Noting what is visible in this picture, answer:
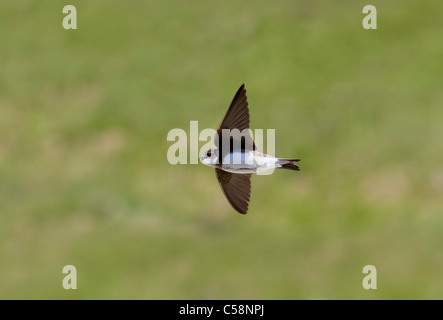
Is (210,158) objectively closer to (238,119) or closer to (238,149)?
(238,149)

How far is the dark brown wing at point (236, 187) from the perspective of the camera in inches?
338

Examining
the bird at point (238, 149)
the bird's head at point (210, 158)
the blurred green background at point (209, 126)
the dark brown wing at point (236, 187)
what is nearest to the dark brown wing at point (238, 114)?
the bird at point (238, 149)

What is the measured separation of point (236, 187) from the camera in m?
8.81

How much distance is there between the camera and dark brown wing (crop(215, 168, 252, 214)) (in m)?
8.58

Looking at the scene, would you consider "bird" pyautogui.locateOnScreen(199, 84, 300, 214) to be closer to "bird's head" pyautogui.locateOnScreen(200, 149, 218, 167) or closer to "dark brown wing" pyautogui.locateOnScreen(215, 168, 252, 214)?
"bird's head" pyautogui.locateOnScreen(200, 149, 218, 167)

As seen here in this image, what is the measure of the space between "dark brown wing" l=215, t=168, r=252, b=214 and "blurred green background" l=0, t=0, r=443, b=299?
12.8 metres

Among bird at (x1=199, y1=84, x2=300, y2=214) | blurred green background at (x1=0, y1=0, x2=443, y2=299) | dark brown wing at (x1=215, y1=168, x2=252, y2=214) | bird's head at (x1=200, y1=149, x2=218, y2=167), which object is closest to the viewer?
bird at (x1=199, y1=84, x2=300, y2=214)

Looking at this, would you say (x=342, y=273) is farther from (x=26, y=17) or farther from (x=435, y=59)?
(x=26, y=17)

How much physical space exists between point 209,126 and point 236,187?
16.0 meters

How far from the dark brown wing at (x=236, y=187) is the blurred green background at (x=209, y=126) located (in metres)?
12.8

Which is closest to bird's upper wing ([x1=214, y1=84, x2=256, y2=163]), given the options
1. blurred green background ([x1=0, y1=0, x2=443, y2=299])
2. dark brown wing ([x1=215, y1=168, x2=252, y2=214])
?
dark brown wing ([x1=215, y1=168, x2=252, y2=214])

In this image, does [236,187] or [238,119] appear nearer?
[238,119]

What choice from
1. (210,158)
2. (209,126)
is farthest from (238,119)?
(209,126)
